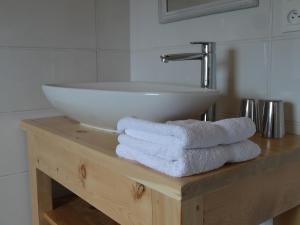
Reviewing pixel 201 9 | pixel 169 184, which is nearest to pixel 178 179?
pixel 169 184

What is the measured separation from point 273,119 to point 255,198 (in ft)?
0.75

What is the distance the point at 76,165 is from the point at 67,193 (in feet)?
1.89

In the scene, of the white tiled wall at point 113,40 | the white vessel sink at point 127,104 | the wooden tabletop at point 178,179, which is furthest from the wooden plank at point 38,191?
the white tiled wall at point 113,40

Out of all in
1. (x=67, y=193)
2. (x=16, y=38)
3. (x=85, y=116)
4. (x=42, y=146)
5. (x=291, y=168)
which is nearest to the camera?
(x=291, y=168)

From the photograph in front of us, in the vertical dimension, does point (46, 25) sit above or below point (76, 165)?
above

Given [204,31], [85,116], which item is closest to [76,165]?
[85,116]

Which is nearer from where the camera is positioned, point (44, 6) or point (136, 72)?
point (44, 6)

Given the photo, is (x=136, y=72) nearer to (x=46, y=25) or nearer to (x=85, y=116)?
(x=46, y=25)

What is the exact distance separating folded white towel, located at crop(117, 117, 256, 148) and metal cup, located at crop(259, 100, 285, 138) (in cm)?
23

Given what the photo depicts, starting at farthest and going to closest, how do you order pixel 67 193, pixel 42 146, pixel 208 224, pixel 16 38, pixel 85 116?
pixel 67 193 → pixel 16 38 → pixel 42 146 → pixel 85 116 → pixel 208 224

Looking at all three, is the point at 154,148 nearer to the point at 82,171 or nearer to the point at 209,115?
the point at 82,171

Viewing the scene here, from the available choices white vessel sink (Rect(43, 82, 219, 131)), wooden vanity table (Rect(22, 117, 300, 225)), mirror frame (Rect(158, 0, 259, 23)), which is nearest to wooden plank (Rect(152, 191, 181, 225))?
wooden vanity table (Rect(22, 117, 300, 225))

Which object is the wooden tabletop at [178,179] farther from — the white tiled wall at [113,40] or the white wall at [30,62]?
the white tiled wall at [113,40]

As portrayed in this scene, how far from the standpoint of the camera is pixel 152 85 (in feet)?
3.77
